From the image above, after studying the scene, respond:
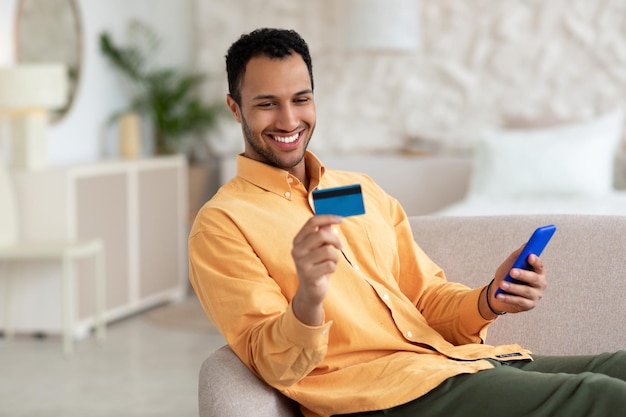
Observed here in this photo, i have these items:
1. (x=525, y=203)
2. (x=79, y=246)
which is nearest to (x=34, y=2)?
(x=79, y=246)

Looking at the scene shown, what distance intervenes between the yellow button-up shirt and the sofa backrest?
0.13 meters

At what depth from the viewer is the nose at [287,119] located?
185 cm

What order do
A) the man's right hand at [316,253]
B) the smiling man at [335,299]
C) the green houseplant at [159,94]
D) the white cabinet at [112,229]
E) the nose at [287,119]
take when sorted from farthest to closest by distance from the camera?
the green houseplant at [159,94] → the white cabinet at [112,229] → the nose at [287,119] → the smiling man at [335,299] → the man's right hand at [316,253]

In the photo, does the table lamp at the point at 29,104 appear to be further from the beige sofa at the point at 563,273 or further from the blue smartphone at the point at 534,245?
the blue smartphone at the point at 534,245

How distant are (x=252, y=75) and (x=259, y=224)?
0.94 feet

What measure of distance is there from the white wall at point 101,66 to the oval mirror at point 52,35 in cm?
6

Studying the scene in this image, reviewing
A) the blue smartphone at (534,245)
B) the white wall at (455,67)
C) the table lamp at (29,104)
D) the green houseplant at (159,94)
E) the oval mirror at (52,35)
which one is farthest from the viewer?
the green houseplant at (159,94)

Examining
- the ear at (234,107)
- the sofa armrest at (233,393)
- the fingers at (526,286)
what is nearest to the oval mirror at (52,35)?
the ear at (234,107)

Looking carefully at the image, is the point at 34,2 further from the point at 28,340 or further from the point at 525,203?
the point at 525,203

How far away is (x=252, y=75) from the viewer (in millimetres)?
1870

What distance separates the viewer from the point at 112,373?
4.00 metres

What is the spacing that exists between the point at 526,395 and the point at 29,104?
343 cm

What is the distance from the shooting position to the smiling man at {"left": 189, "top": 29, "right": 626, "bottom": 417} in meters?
1.56

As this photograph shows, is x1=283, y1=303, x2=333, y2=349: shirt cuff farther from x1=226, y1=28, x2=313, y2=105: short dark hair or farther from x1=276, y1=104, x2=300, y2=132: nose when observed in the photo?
x1=226, y1=28, x2=313, y2=105: short dark hair
